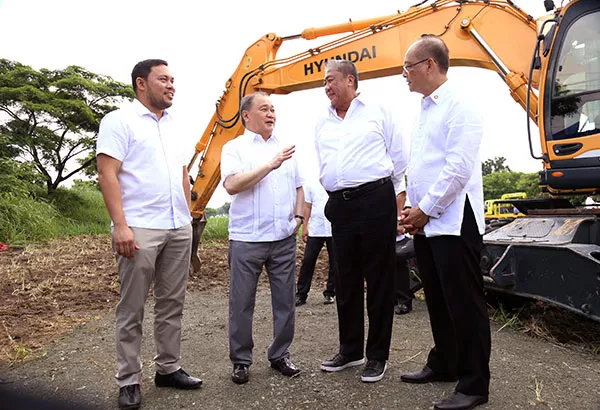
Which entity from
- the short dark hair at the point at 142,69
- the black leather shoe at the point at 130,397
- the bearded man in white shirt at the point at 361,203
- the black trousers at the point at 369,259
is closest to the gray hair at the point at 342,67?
the bearded man in white shirt at the point at 361,203

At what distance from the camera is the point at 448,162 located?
294 centimetres

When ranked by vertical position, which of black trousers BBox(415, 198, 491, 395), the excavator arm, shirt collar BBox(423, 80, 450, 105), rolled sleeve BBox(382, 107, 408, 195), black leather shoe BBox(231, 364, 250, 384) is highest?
the excavator arm

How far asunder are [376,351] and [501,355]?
47.1 inches

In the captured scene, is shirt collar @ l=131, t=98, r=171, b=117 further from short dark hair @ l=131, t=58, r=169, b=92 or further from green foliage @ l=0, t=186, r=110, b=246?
green foliage @ l=0, t=186, r=110, b=246

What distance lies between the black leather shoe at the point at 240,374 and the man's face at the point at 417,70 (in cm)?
217

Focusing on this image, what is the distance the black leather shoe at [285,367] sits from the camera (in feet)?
12.0

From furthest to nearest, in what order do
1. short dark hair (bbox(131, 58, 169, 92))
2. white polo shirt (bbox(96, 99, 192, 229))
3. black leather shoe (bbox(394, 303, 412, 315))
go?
black leather shoe (bbox(394, 303, 412, 315)) < short dark hair (bbox(131, 58, 169, 92)) < white polo shirt (bbox(96, 99, 192, 229))

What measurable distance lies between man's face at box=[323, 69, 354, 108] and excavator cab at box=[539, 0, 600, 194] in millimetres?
2881

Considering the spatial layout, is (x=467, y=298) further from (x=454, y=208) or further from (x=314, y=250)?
(x=314, y=250)

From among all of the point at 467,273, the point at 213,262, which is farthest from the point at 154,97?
the point at 213,262

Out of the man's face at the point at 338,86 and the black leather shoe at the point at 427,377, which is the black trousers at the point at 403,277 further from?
the man's face at the point at 338,86

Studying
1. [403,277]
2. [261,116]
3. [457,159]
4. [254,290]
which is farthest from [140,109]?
[403,277]

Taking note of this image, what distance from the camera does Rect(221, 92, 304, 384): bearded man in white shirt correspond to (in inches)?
143

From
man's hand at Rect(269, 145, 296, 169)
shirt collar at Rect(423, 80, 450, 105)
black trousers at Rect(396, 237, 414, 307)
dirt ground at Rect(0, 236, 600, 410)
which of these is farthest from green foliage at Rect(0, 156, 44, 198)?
shirt collar at Rect(423, 80, 450, 105)
